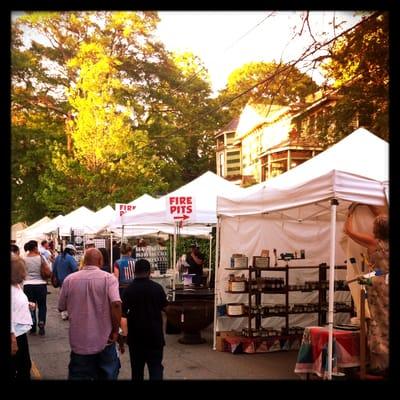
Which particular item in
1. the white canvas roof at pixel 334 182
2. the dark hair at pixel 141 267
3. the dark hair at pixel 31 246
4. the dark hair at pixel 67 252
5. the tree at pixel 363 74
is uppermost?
the tree at pixel 363 74

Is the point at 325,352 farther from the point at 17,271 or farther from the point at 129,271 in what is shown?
the point at 129,271

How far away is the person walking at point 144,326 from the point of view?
6102mm

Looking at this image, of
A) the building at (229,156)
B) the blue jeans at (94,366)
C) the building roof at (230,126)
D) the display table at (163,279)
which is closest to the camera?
the blue jeans at (94,366)

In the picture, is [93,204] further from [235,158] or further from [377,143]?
[377,143]

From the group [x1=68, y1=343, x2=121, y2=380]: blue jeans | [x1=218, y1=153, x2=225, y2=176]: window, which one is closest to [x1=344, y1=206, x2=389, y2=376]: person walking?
[x1=68, y1=343, x2=121, y2=380]: blue jeans

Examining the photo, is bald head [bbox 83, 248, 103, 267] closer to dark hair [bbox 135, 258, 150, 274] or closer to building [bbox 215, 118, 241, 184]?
dark hair [bbox 135, 258, 150, 274]

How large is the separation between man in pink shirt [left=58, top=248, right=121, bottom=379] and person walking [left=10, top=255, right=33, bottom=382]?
1.77 ft

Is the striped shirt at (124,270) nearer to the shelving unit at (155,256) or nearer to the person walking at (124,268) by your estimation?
the person walking at (124,268)

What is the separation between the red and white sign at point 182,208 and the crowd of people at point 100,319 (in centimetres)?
569

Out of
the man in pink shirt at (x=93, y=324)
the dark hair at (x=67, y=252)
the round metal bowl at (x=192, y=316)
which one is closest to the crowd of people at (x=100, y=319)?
the man in pink shirt at (x=93, y=324)

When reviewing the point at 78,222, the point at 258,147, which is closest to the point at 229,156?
the point at 258,147

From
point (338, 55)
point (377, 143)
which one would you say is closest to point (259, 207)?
point (377, 143)

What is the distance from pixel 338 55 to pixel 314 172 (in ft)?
17.6

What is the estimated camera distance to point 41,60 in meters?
39.5
